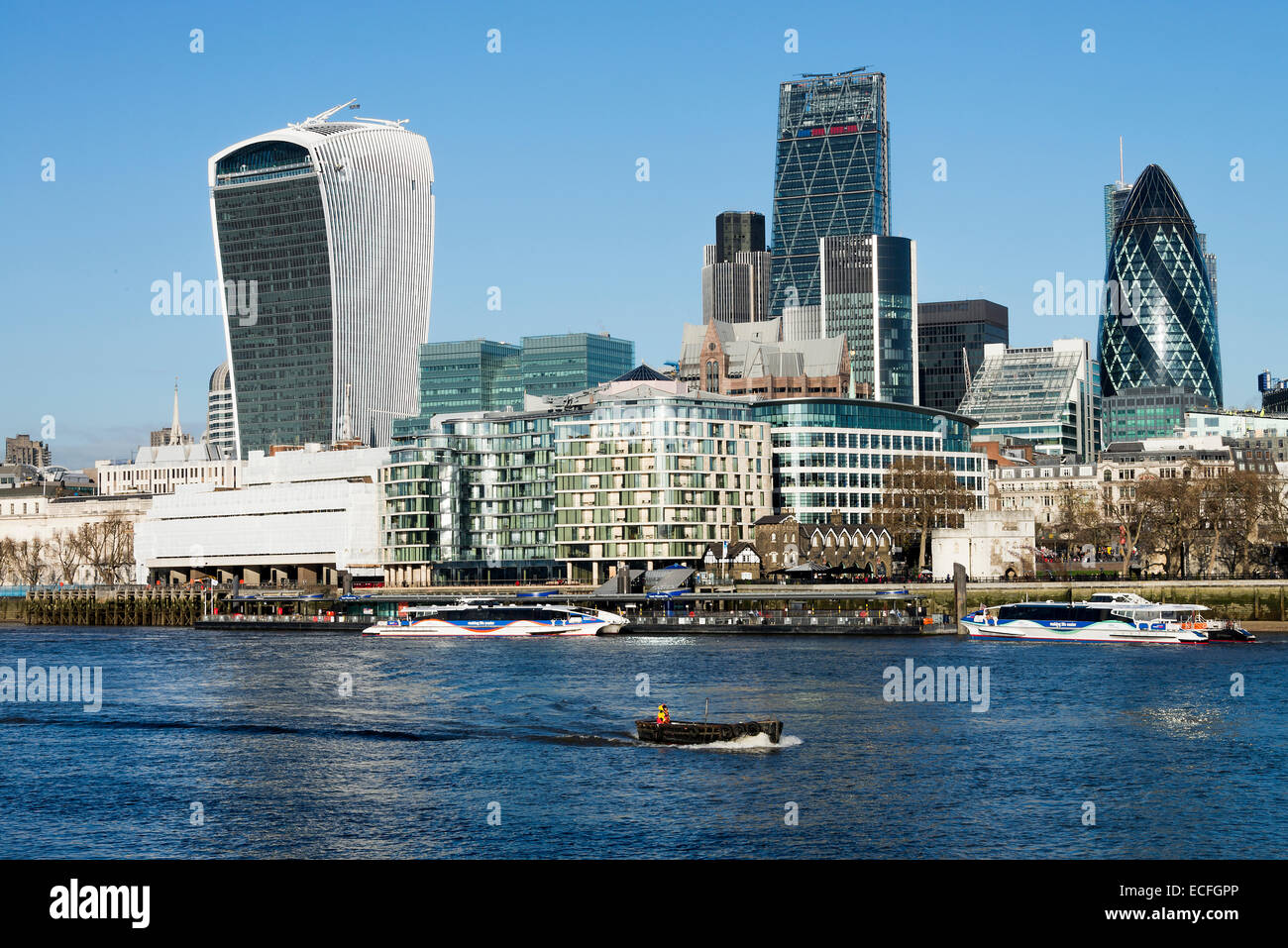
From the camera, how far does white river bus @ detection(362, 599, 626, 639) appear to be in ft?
492

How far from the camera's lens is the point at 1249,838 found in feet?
158

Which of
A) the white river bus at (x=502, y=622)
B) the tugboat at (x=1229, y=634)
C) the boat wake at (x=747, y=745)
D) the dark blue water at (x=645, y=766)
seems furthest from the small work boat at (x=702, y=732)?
the white river bus at (x=502, y=622)

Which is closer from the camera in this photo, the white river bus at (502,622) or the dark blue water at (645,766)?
the dark blue water at (645,766)

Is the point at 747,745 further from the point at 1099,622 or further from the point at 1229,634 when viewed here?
the point at 1229,634

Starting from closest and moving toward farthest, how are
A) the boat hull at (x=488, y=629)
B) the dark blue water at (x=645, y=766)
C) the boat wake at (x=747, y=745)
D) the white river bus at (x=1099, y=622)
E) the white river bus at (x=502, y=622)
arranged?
1. the dark blue water at (x=645, y=766)
2. the boat wake at (x=747, y=745)
3. the white river bus at (x=1099, y=622)
4. the boat hull at (x=488, y=629)
5. the white river bus at (x=502, y=622)

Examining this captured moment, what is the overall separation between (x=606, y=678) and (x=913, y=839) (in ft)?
165

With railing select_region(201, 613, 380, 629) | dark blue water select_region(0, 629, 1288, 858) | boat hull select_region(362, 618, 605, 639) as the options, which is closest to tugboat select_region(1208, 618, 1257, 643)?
dark blue water select_region(0, 629, 1288, 858)

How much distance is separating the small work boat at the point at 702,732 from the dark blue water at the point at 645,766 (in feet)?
2.35

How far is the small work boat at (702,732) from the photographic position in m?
65.4

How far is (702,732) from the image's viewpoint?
66562 mm

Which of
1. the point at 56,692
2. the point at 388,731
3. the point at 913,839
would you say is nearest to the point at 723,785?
the point at 913,839

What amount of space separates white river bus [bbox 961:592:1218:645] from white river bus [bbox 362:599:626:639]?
3705 centimetres

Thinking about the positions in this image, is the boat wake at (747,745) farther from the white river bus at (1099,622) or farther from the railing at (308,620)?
the railing at (308,620)

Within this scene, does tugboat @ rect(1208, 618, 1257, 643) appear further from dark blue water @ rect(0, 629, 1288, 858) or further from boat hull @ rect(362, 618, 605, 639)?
boat hull @ rect(362, 618, 605, 639)
